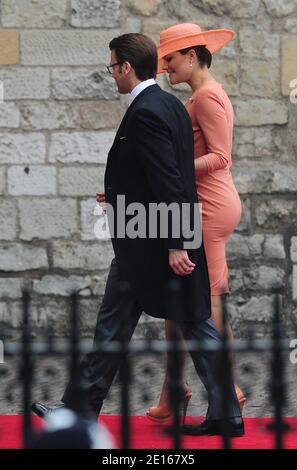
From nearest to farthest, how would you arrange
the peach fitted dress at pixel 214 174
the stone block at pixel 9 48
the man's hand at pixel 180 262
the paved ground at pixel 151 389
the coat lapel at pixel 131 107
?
the man's hand at pixel 180 262
the coat lapel at pixel 131 107
the peach fitted dress at pixel 214 174
the paved ground at pixel 151 389
the stone block at pixel 9 48

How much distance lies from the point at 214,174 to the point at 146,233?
0.58 m

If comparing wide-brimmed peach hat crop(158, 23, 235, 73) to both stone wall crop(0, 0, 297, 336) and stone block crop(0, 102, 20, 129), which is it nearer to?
stone wall crop(0, 0, 297, 336)

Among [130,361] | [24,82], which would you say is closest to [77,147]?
[24,82]

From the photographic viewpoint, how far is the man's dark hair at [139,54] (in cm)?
527

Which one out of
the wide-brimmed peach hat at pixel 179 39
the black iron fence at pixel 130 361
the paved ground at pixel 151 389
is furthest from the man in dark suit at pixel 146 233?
the black iron fence at pixel 130 361

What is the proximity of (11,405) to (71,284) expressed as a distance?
1.79 meters

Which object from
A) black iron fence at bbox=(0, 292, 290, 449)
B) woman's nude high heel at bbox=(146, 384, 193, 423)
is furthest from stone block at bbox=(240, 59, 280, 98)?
black iron fence at bbox=(0, 292, 290, 449)

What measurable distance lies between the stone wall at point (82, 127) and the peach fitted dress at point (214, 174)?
7.66 feet

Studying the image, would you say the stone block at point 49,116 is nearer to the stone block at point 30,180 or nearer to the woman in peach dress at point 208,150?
the stone block at point 30,180

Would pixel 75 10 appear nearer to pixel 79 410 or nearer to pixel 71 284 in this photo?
pixel 71 284

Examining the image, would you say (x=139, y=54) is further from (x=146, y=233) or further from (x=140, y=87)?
(x=146, y=233)
